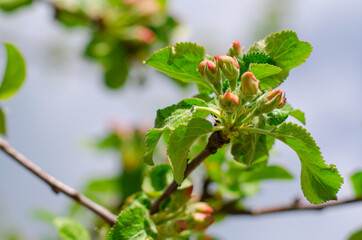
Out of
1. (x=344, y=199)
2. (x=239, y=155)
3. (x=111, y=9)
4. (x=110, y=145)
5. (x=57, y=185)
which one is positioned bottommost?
(x=110, y=145)

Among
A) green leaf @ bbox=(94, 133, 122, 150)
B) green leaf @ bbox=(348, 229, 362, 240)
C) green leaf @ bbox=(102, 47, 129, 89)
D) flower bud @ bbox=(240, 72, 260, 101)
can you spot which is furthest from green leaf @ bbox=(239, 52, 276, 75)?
green leaf @ bbox=(94, 133, 122, 150)

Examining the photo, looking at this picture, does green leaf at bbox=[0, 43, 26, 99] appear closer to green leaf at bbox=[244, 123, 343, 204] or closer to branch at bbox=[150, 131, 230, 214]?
branch at bbox=[150, 131, 230, 214]

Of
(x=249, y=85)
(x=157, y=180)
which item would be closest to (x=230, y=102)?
(x=249, y=85)

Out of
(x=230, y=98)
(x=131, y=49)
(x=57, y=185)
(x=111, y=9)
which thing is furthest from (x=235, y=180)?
(x=111, y=9)

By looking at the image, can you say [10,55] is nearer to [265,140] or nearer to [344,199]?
[265,140]

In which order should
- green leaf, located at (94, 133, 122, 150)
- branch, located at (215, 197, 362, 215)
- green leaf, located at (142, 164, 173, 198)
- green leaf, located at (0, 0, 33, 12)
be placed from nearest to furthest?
green leaf, located at (142, 164, 173, 198) < branch, located at (215, 197, 362, 215) < green leaf, located at (0, 0, 33, 12) < green leaf, located at (94, 133, 122, 150)

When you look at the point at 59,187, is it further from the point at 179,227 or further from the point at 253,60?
the point at 253,60

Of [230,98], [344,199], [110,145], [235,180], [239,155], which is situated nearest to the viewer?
[230,98]
